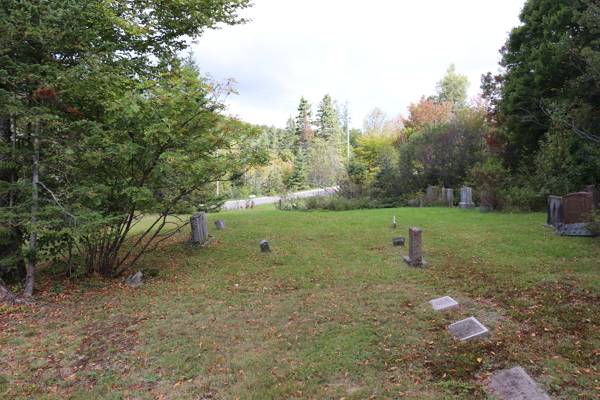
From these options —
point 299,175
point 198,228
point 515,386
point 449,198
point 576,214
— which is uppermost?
point 299,175

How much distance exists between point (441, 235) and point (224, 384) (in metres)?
9.74

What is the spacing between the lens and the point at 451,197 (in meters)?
19.2

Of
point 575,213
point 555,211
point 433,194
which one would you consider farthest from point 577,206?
point 433,194

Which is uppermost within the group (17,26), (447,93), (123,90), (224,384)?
(447,93)

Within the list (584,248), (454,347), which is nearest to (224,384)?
(454,347)

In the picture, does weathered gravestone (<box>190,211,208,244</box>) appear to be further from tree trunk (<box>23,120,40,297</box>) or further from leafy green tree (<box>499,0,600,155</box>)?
leafy green tree (<box>499,0,600,155</box>)

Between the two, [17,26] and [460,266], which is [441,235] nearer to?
[460,266]

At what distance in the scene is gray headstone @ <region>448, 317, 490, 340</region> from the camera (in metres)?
4.35

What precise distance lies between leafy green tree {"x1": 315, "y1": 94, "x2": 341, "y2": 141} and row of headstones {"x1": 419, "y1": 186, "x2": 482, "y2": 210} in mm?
32600

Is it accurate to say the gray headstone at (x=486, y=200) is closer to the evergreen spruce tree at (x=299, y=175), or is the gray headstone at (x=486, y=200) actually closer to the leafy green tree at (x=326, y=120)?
the evergreen spruce tree at (x=299, y=175)

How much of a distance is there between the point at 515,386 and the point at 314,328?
8.51ft

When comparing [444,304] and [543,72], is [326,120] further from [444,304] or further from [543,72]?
[444,304]

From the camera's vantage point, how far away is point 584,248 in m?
8.70

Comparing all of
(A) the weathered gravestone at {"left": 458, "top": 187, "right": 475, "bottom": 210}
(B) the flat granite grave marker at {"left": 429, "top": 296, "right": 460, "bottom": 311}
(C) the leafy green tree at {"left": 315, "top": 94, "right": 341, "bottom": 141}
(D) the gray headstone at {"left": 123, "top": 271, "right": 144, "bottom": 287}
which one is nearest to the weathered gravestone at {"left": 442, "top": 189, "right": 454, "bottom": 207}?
(A) the weathered gravestone at {"left": 458, "top": 187, "right": 475, "bottom": 210}
